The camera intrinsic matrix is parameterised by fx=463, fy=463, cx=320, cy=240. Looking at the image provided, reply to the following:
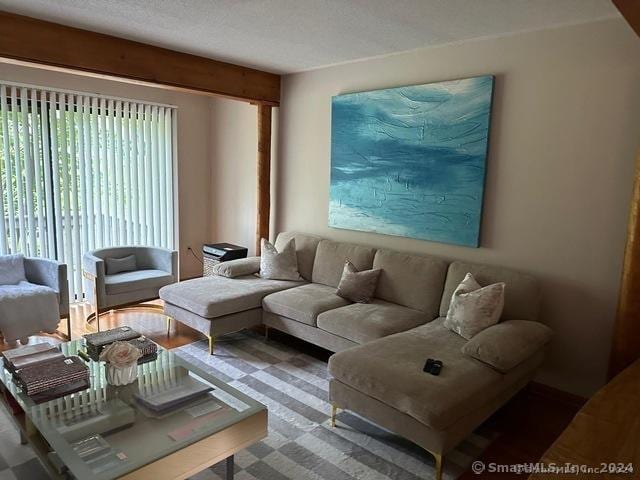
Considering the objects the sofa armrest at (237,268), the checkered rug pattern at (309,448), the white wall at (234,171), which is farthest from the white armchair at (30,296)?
the white wall at (234,171)

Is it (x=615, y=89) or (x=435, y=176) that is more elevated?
(x=615, y=89)

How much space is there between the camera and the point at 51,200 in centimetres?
441

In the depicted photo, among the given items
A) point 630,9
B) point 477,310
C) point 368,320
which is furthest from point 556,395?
point 630,9

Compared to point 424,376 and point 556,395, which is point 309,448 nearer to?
point 424,376

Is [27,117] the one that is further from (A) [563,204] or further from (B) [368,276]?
(A) [563,204]

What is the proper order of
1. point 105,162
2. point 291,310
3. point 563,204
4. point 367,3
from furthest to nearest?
1. point 105,162
2. point 291,310
3. point 563,204
4. point 367,3

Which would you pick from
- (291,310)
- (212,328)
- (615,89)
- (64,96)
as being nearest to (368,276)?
(291,310)

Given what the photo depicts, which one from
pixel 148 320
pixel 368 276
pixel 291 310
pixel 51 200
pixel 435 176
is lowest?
pixel 148 320

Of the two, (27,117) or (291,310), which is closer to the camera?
(291,310)

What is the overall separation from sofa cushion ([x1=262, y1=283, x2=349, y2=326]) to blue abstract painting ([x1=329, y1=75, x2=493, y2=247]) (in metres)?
0.74

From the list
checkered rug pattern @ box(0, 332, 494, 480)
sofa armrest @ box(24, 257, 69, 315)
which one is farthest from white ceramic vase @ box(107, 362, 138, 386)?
sofa armrest @ box(24, 257, 69, 315)

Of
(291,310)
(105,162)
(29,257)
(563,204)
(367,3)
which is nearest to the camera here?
(367,3)

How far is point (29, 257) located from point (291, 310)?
242cm

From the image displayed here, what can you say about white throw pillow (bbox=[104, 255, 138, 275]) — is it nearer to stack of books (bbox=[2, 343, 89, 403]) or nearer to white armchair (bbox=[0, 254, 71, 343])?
white armchair (bbox=[0, 254, 71, 343])
